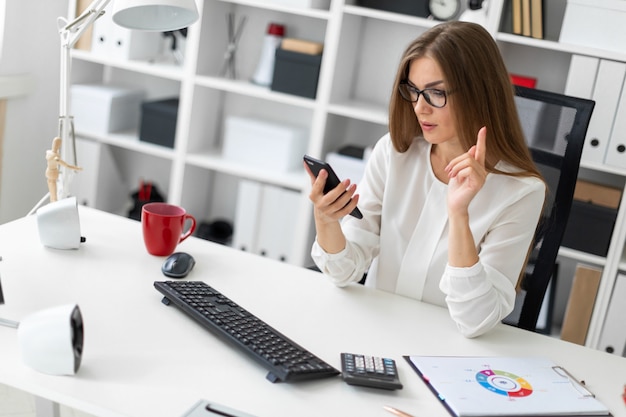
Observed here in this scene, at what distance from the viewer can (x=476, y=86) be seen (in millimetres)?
1692

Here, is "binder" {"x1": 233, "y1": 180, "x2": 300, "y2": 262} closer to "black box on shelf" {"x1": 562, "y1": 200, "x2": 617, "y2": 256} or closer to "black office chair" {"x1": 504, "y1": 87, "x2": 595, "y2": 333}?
"black box on shelf" {"x1": 562, "y1": 200, "x2": 617, "y2": 256}

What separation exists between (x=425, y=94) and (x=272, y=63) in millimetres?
1675

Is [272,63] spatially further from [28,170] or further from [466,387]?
[466,387]

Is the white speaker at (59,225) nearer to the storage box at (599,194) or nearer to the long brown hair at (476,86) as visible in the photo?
the long brown hair at (476,86)

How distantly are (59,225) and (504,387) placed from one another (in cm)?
92

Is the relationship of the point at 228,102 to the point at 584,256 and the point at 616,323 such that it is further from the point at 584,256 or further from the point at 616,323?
the point at 616,323

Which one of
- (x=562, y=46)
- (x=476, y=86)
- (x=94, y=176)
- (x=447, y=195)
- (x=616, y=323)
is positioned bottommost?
(x=616, y=323)

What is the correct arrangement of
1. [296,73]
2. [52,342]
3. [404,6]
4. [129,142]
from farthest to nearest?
[129,142] → [296,73] → [404,6] → [52,342]

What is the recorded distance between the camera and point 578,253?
9.47 feet

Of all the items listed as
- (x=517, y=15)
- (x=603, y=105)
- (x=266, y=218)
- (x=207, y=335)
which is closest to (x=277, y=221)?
(x=266, y=218)

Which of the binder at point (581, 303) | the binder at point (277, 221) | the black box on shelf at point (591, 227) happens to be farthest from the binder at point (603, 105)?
the binder at point (277, 221)

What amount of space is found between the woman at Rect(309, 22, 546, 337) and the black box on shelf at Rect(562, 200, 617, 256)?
1.18 m

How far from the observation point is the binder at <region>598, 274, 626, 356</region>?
2883 mm

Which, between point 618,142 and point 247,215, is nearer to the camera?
point 618,142
